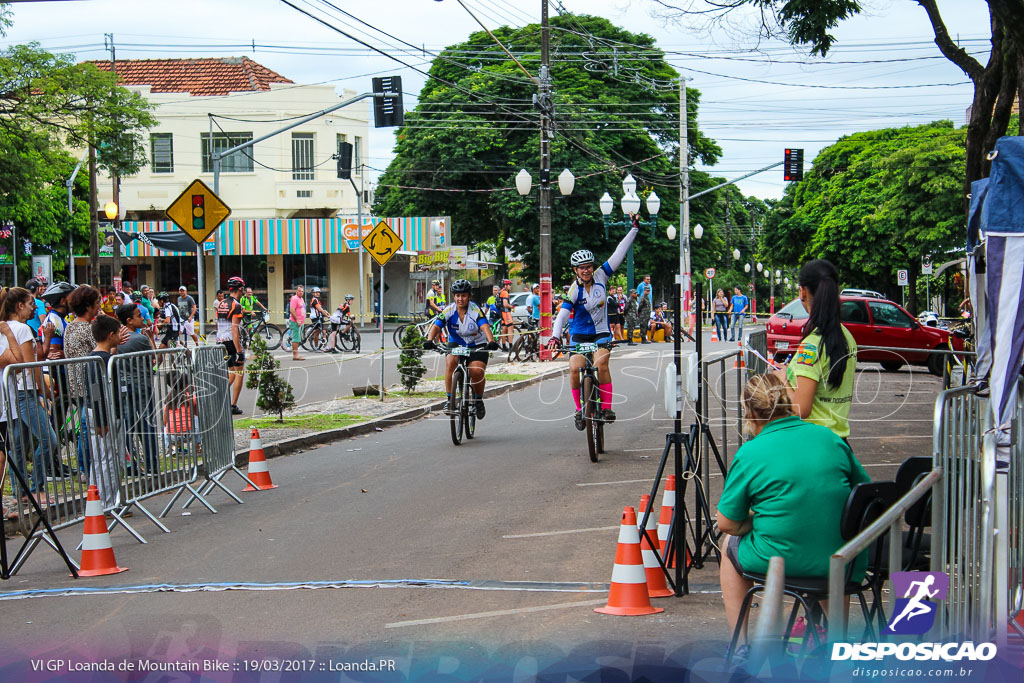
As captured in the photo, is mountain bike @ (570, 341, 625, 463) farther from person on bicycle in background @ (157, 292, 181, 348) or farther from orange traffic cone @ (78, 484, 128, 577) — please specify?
person on bicycle in background @ (157, 292, 181, 348)

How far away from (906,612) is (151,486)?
21.1 feet

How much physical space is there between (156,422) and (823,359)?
217 inches

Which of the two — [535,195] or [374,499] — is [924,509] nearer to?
[374,499]

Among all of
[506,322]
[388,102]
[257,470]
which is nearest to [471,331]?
[257,470]

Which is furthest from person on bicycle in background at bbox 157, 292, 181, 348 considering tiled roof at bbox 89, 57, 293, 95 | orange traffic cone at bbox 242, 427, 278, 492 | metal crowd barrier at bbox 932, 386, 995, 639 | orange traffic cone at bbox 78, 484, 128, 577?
tiled roof at bbox 89, 57, 293, 95

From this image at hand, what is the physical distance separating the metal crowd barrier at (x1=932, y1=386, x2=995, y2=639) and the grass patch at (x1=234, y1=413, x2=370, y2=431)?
33.5 ft

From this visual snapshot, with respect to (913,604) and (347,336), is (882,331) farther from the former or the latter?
(913,604)

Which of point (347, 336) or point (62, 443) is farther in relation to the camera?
point (347, 336)

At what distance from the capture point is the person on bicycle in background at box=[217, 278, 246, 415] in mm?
15932

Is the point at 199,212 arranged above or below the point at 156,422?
above

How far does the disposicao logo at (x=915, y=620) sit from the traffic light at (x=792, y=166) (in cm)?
3157

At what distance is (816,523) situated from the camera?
14.9 ft

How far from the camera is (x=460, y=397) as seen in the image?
1319 centimetres

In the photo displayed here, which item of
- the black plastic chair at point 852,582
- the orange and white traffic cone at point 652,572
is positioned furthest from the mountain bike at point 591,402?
the black plastic chair at point 852,582
